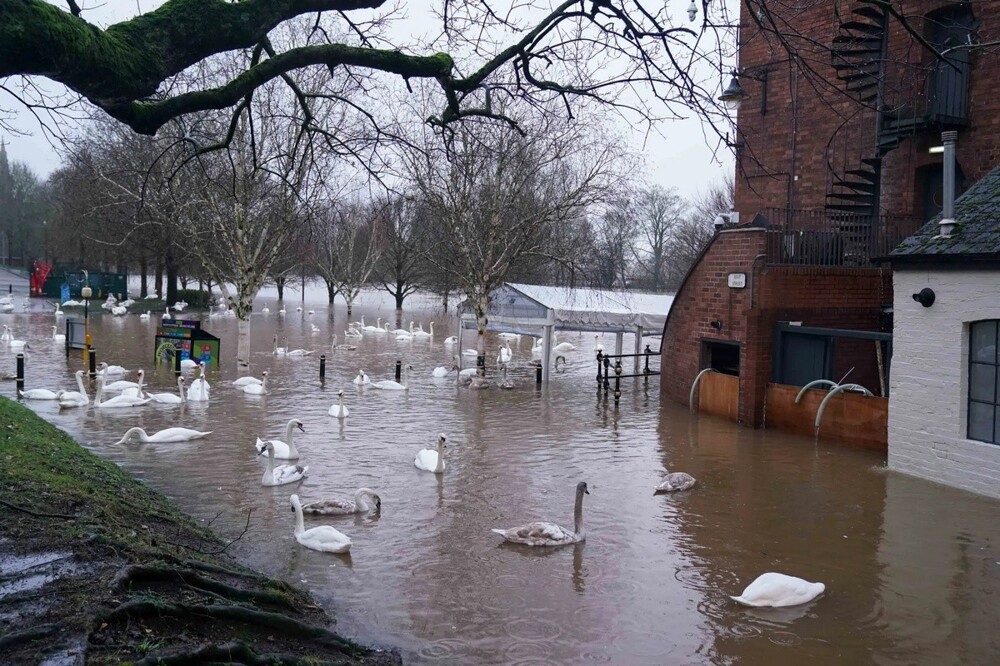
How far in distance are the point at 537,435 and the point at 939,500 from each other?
25.5 feet

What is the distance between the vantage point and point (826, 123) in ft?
71.4

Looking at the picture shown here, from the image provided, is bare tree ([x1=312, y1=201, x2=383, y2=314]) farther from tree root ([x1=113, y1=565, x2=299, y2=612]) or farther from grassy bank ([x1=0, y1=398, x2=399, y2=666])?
tree root ([x1=113, y1=565, x2=299, y2=612])

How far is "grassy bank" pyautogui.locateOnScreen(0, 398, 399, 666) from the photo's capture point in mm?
4898

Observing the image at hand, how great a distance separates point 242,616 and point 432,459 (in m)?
7.64

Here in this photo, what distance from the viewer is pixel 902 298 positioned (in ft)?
44.8

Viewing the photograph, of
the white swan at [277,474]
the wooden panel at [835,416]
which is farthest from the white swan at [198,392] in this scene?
the wooden panel at [835,416]

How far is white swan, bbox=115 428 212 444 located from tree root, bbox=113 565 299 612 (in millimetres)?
9227

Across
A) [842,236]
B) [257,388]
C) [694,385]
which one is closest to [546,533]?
[694,385]

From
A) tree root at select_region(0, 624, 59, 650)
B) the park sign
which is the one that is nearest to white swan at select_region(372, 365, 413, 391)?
the park sign

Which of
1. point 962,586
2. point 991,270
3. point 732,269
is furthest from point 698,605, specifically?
point 732,269

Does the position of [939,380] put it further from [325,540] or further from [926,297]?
[325,540]

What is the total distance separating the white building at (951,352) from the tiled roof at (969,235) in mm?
17

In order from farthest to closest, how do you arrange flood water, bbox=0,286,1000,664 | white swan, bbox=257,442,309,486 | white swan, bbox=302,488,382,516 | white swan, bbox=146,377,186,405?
white swan, bbox=146,377,186,405 → white swan, bbox=257,442,309,486 → white swan, bbox=302,488,382,516 → flood water, bbox=0,286,1000,664

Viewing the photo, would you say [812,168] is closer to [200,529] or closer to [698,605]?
[698,605]
